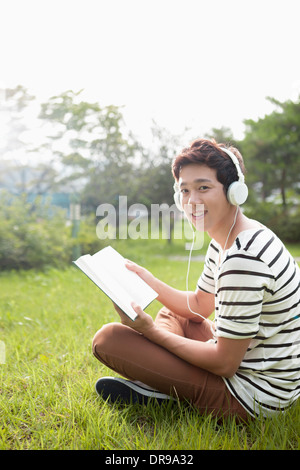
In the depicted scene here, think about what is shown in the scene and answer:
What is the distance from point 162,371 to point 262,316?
459 mm

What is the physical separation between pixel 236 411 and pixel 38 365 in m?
1.30

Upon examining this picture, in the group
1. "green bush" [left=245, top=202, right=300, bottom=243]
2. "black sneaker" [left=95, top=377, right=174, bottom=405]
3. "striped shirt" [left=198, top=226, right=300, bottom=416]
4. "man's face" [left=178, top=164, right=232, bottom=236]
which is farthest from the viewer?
"green bush" [left=245, top=202, right=300, bottom=243]

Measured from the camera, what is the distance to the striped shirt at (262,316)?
1.57 m

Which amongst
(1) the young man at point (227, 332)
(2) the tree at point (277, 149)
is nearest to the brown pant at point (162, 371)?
(1) the young man at point (227, 332)

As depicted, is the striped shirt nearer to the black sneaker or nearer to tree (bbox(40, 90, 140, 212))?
the black sneaker

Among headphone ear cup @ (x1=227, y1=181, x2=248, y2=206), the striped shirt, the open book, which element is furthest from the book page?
headphone ear cup @ (x1=227, y1=181, x2=248, y2=206)

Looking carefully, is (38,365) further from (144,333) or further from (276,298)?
(276,298)

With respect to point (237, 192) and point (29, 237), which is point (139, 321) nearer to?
point (237, 192)

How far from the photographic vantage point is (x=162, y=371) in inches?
69.2

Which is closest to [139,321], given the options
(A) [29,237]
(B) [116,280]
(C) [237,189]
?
(B) [116,280]

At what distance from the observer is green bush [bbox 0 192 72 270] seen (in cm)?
687

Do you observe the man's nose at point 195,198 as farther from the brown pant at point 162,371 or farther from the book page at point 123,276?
the brown pant at point 162,371

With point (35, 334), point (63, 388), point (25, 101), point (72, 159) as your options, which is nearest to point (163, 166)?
point (72, 159)

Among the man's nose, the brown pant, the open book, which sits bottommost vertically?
the brown pant
